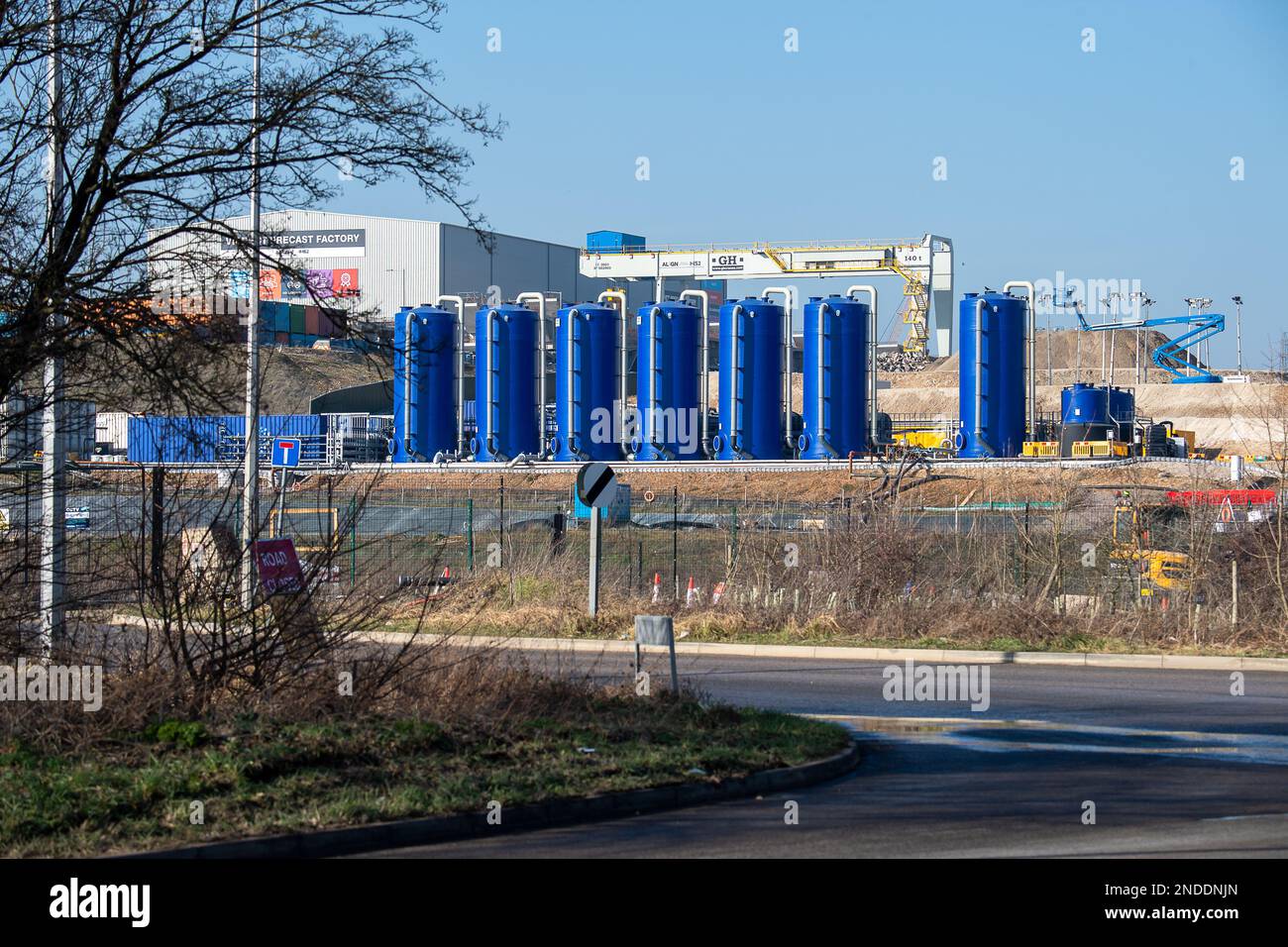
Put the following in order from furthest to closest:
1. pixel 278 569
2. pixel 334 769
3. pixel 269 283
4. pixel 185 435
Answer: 1. pixel 269 283
2. pixel 278 569
3. pixel 185 435
4. pixel 334 769

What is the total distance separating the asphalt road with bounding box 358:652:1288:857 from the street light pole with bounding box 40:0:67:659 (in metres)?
4.27

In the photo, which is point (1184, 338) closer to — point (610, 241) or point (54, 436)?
point (610, 241)

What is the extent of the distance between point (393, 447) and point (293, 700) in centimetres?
4822

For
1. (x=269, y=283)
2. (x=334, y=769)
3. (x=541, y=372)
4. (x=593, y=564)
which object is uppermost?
(x=541, y=372)

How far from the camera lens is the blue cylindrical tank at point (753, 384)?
56.7 meters

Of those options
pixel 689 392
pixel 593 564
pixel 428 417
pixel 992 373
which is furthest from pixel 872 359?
pixel 593 564

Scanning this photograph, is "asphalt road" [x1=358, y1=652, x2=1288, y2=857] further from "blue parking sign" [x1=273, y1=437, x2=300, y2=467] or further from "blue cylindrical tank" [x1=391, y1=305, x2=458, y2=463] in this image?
"blue cylindrical tank" [x1=391, y1=305, x2=458, y2=463]

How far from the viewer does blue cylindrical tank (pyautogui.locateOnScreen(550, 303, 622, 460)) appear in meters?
57.2

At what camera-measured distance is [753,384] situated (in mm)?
56938

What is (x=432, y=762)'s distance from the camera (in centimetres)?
956

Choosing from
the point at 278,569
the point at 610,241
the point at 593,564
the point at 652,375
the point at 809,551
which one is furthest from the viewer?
the point at 610,241

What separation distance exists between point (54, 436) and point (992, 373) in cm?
4639
